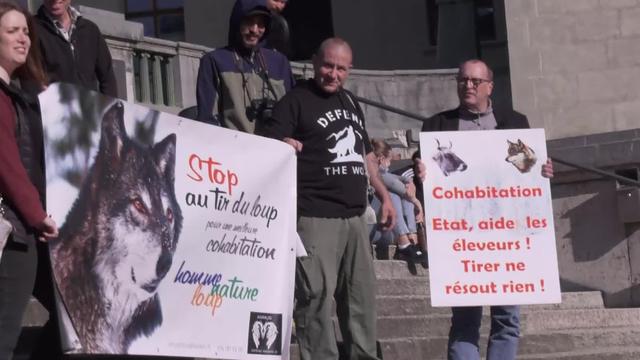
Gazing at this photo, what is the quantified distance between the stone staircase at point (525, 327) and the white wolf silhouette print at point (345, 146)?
1.57m

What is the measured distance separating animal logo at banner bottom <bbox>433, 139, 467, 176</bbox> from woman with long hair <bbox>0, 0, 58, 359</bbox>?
2858mm

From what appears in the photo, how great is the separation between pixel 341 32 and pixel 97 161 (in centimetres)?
1918

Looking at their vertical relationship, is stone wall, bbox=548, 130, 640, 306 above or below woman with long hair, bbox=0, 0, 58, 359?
above

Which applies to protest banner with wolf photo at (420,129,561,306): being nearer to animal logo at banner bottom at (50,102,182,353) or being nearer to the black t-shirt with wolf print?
the black t-shirt with wolf print

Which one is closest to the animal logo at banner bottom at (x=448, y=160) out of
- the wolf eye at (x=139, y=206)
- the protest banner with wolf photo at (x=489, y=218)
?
the protest banner with wolf photo at (x=489, y=218)

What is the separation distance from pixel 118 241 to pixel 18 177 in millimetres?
812

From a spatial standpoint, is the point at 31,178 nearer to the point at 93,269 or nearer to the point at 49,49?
the point at 93,269

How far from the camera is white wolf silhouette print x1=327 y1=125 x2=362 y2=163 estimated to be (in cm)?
852

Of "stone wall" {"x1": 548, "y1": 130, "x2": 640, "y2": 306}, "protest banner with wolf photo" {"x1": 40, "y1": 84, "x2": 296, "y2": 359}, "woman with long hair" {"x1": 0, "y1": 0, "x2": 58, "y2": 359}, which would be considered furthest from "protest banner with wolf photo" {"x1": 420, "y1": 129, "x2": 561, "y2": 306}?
"stone wall" {"x1": 548, "y1": 130, "x2": 640, "y2": 306}

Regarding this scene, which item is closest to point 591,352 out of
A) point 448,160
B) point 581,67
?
point 448,160

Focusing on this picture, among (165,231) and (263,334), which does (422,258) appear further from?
(165,231)

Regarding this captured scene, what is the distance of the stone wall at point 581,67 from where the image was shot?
14.5 metres

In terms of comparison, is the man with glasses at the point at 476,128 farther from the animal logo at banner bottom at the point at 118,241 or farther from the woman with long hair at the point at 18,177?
the woman with long hair at the point at 18,177

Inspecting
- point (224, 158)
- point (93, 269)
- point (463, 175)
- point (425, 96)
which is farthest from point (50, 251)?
point (425, 96)
